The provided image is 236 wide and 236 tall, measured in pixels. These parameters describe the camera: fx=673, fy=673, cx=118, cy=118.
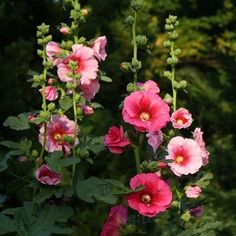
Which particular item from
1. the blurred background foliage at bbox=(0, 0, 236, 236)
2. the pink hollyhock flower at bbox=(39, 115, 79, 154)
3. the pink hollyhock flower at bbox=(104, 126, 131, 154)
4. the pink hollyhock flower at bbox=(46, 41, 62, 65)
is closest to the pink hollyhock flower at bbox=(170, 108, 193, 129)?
the pink hollyhock flower at bbox=(104, 126, 131, 154)

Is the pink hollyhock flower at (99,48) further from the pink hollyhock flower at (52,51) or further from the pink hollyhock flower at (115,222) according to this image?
the pink hollyhock flower at (115,222)

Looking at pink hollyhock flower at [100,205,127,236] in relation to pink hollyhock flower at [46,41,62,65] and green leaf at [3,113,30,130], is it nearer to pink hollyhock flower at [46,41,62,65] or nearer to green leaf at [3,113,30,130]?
green leaf at [3,113,30,130]

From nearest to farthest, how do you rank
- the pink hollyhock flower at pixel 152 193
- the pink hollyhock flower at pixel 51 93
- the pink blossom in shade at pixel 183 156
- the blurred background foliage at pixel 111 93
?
1. the pink hollyhock flower at pixel 152 193
2. the pink blossom in shade at pixel 183 156
3. the pink hollyhock flower at pixel 51 93
4. the blurred background foliage at pixel 111 93

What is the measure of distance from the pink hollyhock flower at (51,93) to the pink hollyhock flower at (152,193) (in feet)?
1.23

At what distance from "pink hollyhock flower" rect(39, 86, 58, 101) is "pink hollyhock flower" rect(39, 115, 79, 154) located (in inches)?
2.5

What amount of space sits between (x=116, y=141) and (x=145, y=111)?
0.11 meters

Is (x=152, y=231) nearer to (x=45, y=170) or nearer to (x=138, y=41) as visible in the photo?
(x=45, y=170)

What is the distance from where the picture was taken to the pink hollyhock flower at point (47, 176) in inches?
68.9

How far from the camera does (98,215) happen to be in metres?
4.54

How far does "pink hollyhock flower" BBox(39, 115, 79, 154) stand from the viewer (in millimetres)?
1840

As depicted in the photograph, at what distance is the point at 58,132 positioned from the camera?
6.07 ft

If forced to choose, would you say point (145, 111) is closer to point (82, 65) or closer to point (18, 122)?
point (82, 65)

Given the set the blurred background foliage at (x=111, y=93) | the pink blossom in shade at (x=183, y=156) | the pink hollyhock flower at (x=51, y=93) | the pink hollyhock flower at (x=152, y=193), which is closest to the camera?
the pink hollyhock flower at (x=152, y=193)

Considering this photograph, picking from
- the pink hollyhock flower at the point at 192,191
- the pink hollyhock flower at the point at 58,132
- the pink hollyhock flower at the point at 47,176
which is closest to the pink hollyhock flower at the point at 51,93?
the pink hollyhock flower at the point at 58,132
